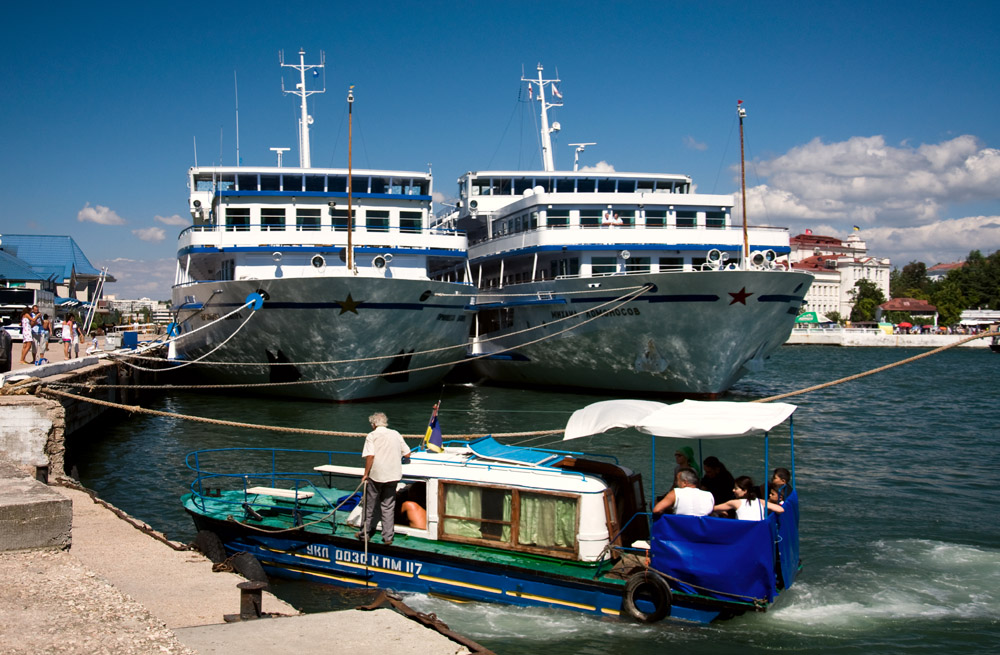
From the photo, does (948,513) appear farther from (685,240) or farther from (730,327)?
(685,240)

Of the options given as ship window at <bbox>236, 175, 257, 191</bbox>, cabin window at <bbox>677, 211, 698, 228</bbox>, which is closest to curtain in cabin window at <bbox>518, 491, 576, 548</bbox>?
cabin window at <bbox>677, 211, 698, 228</bbox>

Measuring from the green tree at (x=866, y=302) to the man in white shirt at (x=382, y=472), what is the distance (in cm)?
13115

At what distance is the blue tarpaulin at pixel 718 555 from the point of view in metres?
9.10

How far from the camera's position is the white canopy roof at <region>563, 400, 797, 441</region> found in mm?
9391

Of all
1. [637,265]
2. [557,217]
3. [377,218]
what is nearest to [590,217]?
[557,217]

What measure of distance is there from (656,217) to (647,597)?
23660 mm

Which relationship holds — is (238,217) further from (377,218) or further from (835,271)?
(835,271)

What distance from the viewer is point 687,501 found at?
9.52 meters

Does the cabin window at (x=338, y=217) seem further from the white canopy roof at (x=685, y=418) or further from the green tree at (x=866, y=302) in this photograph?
the green tree at (x=866, y=302)

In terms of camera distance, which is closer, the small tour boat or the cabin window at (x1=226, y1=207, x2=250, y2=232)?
the small tour boat

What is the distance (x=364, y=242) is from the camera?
99.8 feet

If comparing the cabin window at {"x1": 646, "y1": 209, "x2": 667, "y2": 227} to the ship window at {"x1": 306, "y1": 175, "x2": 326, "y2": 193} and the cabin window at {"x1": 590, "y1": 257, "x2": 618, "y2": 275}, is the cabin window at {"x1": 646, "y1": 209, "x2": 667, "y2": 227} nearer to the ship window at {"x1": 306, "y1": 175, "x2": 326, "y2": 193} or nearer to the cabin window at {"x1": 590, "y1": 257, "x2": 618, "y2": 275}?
the cabin window at {"x1": 590, "y1": 257, "x2": 618, "y2": 275}

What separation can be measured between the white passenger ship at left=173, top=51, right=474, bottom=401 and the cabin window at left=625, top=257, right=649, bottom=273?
5.69 metres

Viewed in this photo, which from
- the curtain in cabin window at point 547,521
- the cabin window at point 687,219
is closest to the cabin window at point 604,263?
the cabin window at point 687,219
